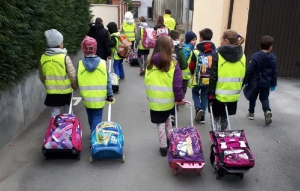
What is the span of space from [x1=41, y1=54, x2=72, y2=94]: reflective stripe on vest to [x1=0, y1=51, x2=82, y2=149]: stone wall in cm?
68

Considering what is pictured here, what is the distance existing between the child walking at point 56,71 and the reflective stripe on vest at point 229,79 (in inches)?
92.0

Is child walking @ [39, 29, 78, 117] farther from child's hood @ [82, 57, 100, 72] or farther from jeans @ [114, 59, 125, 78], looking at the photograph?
jeans @ [114, 59, 125, 78]

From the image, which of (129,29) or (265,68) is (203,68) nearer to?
(265,68)

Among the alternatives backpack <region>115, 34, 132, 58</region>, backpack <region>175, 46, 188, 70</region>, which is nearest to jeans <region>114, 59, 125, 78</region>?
backpack <region>115, 34, 132, 58</region>

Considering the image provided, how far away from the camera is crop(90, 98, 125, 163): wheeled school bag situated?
191 inches

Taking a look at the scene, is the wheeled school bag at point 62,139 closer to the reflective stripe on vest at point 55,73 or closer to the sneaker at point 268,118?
the reflective stripe on vest at point 55,73

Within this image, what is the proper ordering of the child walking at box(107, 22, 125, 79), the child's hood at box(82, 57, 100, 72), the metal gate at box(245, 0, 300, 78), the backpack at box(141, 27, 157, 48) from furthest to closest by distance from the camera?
1. the backpack at box(141, 27, 157, 48)
2. the metal gate at box(245, 0, 300, 78)
3. the child walking at box(107, 22, 125, 79)
4. the child's hood at box(82, 57, 100, 72)

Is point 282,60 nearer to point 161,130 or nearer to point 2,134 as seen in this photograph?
point 161,130

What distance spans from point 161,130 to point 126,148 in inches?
31.8

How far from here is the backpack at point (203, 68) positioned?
6.11 metres

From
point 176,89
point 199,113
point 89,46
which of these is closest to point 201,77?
point 199,113

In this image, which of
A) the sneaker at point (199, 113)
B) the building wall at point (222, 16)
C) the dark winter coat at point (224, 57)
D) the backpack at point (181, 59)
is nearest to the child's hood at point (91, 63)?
the backpack at point (181, 59)

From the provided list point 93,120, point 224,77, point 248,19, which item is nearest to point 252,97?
point 224,77

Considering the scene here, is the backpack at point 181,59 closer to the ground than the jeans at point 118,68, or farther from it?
farther from it
